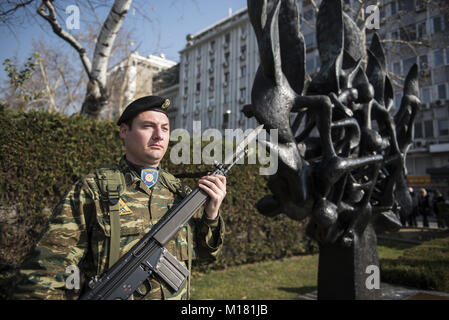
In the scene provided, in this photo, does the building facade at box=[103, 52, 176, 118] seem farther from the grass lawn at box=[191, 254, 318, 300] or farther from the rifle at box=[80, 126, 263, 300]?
the rifle at box=[80, 126, 263, 300]

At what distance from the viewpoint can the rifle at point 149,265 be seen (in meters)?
1.54

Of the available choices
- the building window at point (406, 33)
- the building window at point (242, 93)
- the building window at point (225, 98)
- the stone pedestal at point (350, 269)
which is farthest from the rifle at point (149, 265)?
the building window at point (225, 98)

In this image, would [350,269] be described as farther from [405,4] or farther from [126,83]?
[405,4]

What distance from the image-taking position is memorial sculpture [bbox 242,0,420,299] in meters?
3.71

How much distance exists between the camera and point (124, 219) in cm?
177

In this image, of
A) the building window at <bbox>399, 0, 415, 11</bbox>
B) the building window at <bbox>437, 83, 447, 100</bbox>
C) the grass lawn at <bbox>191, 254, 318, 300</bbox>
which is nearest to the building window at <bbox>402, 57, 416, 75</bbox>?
the building window at <bbox>437, 83, 447, 100</bbox>

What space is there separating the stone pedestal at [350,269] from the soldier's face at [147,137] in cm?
323

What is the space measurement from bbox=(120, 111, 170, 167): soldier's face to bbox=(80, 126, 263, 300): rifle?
351 millimetres

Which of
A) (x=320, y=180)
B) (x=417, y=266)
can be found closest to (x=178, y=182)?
(x=320, y=180)

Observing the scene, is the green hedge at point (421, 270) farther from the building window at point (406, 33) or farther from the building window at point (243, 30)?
the building window at point (243, 30)

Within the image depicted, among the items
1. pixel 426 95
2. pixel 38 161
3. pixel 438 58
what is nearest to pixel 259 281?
pixel 38 161

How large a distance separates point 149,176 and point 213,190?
0.42 meters

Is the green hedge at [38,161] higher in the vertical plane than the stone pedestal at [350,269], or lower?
higher
